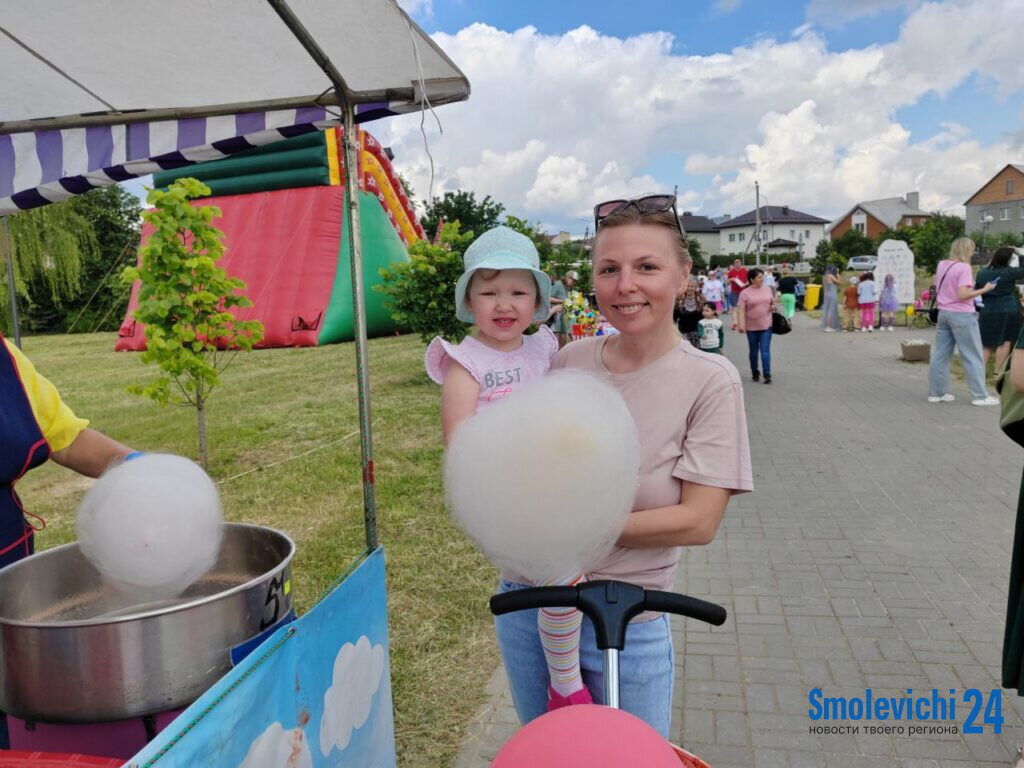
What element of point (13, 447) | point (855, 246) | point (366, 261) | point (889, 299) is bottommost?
point (13, 447)

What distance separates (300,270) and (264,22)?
13089mm

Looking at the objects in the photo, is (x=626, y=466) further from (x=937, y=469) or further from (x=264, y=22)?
(x=937, y=469)

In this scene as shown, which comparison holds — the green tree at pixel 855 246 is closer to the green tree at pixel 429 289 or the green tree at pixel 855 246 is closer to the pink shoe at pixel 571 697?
the green tree at pixel 429 289

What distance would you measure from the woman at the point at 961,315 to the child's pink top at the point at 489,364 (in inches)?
274

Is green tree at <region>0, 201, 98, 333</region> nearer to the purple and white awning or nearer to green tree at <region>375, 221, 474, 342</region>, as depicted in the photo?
green tree at <region>375, 221, 474, 342</region>

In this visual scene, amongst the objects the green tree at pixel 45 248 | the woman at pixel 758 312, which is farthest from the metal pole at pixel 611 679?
the green tree at pixel 45 248

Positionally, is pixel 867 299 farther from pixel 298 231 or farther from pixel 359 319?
pixel 359 319

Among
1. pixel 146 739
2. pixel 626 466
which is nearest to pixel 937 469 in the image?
pixel 626 466

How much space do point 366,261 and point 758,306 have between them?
335 inches

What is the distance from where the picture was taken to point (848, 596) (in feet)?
12.0

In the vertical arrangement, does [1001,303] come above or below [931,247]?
below

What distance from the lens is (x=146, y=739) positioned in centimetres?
138

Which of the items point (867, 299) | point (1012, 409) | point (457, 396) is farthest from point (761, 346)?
point (457, 396)

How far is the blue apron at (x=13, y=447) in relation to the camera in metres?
1.68
